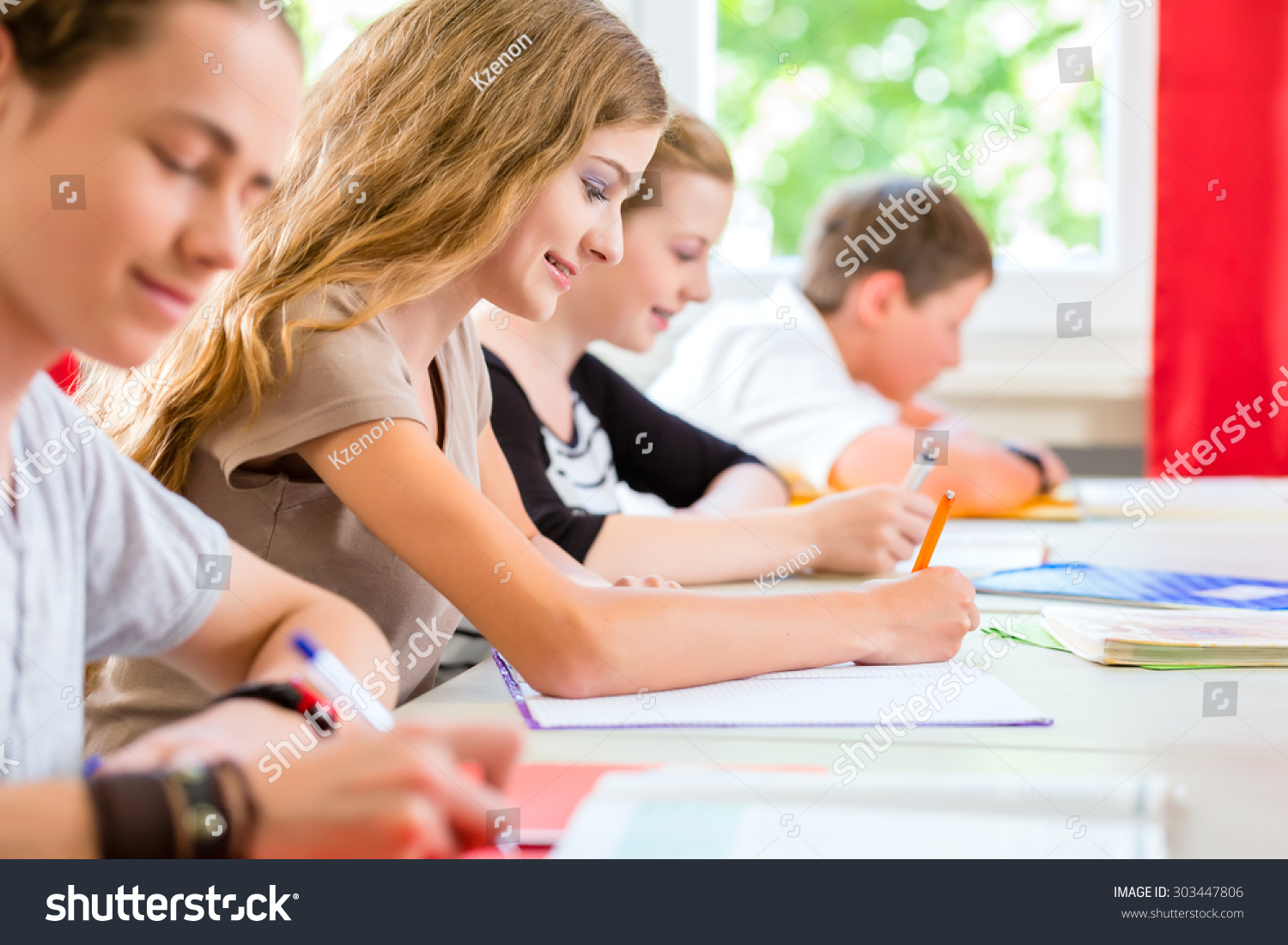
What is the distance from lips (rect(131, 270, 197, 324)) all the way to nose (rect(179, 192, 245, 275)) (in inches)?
0.5

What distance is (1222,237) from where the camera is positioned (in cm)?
232

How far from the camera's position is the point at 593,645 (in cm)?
76

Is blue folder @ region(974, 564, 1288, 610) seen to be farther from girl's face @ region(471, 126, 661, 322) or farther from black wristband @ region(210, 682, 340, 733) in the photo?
black wristband @ region(210, 682, 340, 733)

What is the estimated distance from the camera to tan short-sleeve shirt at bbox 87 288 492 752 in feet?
2.60

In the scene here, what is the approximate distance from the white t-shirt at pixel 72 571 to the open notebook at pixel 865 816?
0.27 meters

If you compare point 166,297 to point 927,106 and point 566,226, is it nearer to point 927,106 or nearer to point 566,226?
point 566,226

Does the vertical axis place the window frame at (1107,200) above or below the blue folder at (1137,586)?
above

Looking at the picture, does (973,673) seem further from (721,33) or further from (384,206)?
(721,33)

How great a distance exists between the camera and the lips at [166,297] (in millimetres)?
497

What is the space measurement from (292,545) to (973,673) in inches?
19.5

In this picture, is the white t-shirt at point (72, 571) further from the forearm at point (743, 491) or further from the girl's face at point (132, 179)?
the forearm at point (743, 491)

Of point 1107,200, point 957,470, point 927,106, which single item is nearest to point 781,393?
point 957,470

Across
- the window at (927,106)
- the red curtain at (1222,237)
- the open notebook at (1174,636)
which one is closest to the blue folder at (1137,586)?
the open notebook at (1174,636)

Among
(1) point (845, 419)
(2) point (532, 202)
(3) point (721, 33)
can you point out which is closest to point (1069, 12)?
(3) point (721, 33)
